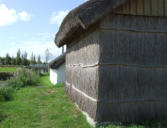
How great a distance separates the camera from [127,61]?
5.07 meters

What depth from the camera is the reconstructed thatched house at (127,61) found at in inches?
192

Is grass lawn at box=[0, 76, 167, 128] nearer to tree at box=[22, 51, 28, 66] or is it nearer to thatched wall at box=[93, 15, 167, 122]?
thatched wall at box=[93, 15, 167, 122]

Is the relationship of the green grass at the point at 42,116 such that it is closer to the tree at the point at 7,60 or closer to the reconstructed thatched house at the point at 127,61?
the reconstructed thatched house at the point at 127,61

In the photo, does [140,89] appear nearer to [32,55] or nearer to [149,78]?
[149,78]

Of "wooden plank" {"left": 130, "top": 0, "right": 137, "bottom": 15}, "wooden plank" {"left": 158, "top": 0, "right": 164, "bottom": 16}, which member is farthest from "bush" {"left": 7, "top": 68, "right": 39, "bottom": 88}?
"wooden plank" {"left": 158, "top": 0, "right": 164, "bottom": 16}

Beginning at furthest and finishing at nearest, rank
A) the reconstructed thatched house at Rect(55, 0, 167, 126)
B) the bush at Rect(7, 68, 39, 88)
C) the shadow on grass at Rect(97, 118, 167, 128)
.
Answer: the bush at Rect(7, 68, 39, 88)
the reconstructed thatched house at Rect(55, 0, 167, 126)
the shadow on grass at Rect(97, 118, 167, 128)

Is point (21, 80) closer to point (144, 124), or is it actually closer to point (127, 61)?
point (127, 61)

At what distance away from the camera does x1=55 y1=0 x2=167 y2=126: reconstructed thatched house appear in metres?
4.88

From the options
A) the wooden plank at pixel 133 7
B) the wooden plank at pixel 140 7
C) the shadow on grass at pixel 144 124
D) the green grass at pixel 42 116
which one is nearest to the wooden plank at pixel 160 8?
the wooden plank at pixel 140 7

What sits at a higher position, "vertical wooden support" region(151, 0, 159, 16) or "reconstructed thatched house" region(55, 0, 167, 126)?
"vertical wooden support" region(151, 0, 159, 16)

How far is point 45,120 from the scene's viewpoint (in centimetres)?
582

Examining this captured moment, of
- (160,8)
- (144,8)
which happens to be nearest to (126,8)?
(144,8)

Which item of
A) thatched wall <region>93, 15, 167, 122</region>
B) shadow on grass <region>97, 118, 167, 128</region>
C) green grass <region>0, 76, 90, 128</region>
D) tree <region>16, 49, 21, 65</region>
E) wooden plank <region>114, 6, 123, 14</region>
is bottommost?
green grass <region>0, 76, 90, 128</region>

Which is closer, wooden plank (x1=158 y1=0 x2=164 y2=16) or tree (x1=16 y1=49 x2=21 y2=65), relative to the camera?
wooden plank (x1=158 y1=0 x2=164 y2=16)
